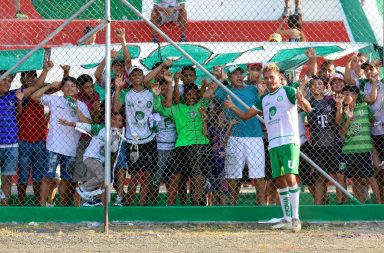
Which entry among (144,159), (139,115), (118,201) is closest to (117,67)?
(139,115)

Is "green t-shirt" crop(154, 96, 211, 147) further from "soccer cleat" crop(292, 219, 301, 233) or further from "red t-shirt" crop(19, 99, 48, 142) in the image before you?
"soccer cleat" crop(292, 219, 301, 233)

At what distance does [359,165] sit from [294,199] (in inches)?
70.4

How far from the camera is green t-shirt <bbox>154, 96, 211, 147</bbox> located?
12.0 meters

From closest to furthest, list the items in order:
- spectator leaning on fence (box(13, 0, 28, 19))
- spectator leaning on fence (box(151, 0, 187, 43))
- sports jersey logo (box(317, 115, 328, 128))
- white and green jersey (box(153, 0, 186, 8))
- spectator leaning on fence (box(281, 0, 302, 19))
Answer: sports jersey logo (box(317, 115, 328, 128))
spectator leaning on fence (box(151, 0, 187, 43))
white and green jersey (box(153, 0, 186, 8))
spectator leaning on fence (box(281, 0, 302, 19))
spectator leaning on fence (box(13, 0, 28, 19))

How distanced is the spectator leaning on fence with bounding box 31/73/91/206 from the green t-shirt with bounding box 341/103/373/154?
3.33 meters

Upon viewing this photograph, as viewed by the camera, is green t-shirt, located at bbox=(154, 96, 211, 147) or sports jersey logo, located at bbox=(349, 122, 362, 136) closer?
green t-shirt, located at bbox=(154, 96, 211, 147)

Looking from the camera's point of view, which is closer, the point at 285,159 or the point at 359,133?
the point at 285,159

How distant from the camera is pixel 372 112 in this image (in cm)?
1238

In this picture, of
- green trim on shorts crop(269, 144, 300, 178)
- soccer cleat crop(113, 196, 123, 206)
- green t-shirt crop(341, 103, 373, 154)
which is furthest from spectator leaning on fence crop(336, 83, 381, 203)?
soccer cleat crop(113, 196, 123, 206)

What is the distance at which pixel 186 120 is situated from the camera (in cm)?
1203

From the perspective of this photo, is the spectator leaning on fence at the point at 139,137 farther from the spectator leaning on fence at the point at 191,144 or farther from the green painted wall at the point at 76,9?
the green painted wall at the point at 76,9

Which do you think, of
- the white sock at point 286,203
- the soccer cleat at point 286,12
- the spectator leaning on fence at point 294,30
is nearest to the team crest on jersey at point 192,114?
the white sock at point 286,203

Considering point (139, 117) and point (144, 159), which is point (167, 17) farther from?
point (144, 159)

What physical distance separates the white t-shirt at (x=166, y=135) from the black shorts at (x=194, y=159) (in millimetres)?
137
